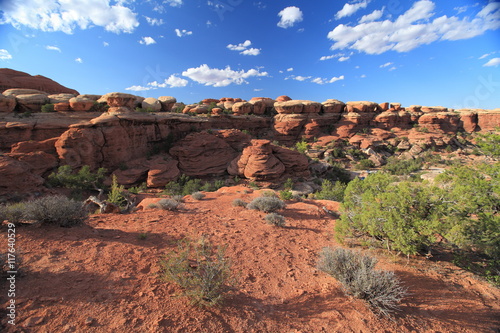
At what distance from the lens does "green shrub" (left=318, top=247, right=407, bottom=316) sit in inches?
113

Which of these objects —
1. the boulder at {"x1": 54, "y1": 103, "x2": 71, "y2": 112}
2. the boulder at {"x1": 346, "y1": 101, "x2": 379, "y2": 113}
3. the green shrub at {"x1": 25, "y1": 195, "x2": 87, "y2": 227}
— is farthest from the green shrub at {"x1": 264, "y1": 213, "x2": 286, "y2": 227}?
the boulder at {"x1": 346, "y1": 101, "x2": 379, "y2": 113}

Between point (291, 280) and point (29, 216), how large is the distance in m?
5.43

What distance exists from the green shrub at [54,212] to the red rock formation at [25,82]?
31085mm

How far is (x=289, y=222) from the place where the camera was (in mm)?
6715

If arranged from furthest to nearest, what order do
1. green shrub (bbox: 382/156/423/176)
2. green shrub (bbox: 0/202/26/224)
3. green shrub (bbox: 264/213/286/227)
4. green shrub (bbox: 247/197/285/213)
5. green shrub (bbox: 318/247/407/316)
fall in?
green shrub (bbox: 382/156/423/176), green shrub (bbox: 247/197/285/213), green shrub (bbox: 264/213/286/227), green shrub (bbox: 0/202/26/224), green shrub (bbox: 318/247/407/316)

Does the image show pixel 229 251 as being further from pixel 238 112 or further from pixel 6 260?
pixel 238 112

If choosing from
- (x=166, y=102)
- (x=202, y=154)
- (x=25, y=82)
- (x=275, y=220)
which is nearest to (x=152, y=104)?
(x=166, y=102)

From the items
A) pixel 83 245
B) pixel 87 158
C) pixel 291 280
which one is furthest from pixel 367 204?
pixel 87 158

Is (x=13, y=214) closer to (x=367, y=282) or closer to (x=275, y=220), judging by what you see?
(x=275, y=220)

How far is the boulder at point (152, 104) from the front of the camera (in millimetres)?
23703

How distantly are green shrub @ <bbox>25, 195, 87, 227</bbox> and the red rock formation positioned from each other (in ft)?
102

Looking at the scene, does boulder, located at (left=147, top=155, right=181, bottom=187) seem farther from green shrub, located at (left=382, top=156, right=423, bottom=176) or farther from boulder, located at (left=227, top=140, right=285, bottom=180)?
green shrub, located at (left=382, top=156, right=423, bottom=176)

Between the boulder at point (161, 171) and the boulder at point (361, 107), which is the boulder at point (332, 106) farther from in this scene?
the boulder at point (161, 171)

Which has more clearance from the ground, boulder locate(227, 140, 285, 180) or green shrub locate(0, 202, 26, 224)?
green shrub locate(0, 202, 26, 224)
